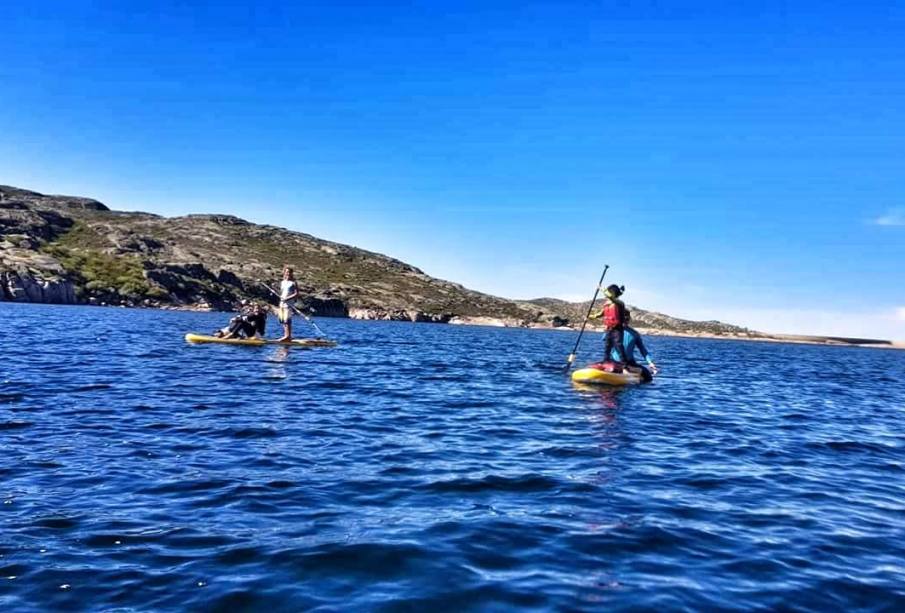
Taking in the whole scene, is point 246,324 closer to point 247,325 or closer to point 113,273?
point 247,325

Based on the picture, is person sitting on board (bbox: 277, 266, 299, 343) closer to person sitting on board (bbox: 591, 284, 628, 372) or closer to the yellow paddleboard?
the yellow paddleboard

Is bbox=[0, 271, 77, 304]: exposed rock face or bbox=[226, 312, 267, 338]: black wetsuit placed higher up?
bbox=[0, 271, 77, 304]: exposed rock face

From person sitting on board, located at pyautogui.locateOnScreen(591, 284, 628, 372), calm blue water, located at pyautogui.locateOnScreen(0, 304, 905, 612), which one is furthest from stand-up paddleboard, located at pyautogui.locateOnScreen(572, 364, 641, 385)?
calm blue water, located at pyautogui.locateOnScreen(0, 304, 905, 612)

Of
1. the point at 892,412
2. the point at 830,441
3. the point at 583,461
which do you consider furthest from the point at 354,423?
the point at 892,412

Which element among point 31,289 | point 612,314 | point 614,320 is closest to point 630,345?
point 614,320

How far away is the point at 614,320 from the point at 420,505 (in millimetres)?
17992

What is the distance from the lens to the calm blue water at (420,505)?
611 cm

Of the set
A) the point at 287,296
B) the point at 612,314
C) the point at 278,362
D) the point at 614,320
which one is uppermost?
the point at 287,296

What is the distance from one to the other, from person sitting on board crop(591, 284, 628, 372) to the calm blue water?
21.7 ft

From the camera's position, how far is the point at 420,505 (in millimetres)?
8648

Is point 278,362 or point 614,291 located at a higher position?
point 614,291

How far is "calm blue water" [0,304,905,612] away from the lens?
20.0 ft

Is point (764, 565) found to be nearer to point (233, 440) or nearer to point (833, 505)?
point (833, 505)

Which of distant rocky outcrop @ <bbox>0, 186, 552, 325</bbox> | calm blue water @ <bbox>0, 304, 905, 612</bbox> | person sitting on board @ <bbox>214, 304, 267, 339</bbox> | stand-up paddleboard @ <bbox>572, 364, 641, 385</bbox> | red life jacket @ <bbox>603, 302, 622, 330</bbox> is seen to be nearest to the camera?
calm blue water @ <bbox>0, 304, 905, 612</bbox>
